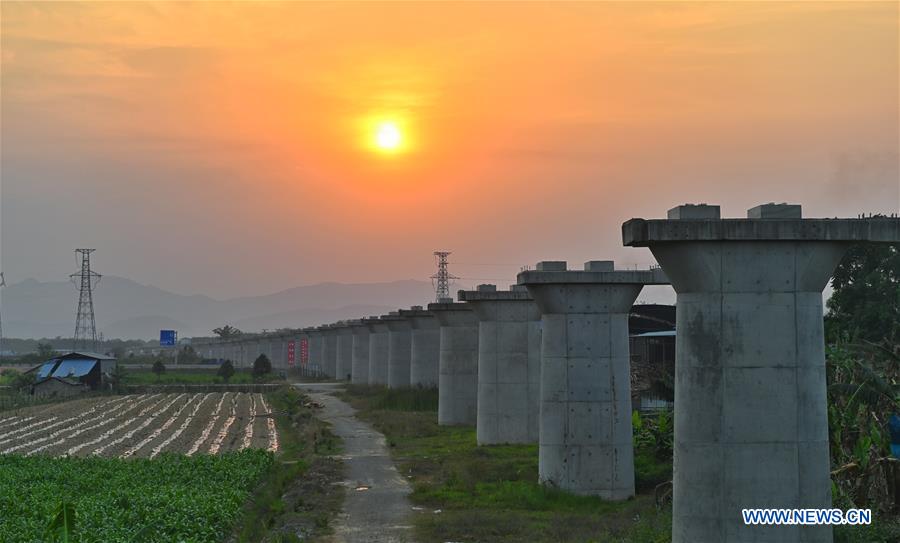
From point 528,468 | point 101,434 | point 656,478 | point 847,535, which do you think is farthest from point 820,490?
point 101,434

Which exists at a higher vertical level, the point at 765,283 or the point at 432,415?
the point at 765,283

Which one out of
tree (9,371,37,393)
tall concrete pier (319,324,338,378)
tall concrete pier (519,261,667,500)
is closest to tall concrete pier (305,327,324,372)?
tall concrete pier (319,324,338,378)

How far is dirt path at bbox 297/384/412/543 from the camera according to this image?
916 inches

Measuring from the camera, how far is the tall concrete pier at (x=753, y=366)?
1644cm

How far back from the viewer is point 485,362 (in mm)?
40500

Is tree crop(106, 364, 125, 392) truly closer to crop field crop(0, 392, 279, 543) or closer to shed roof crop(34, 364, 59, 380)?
shed roof crop(34, 364, 59, 380)

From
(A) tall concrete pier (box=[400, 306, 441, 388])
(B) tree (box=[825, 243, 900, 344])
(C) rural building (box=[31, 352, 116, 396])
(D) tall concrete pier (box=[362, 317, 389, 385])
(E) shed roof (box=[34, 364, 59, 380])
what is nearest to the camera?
(B) tree (box=[825, 243, 900, 344])

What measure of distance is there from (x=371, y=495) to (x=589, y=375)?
6812 millimetres

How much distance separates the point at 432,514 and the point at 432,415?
27.6 meters

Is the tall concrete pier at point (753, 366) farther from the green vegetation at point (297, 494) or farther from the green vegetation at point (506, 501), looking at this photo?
the green vegetation at point (297, 494)

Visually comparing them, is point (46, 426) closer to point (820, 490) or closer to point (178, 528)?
point (178, 528)

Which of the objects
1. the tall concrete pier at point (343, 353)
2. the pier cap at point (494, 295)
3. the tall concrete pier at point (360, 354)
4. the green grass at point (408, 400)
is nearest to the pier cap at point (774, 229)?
the pier cap at point (494, 295)

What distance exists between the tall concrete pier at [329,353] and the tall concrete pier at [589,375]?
289 feet

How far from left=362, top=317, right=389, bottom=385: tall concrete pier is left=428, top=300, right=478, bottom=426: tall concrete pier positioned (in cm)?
2813
